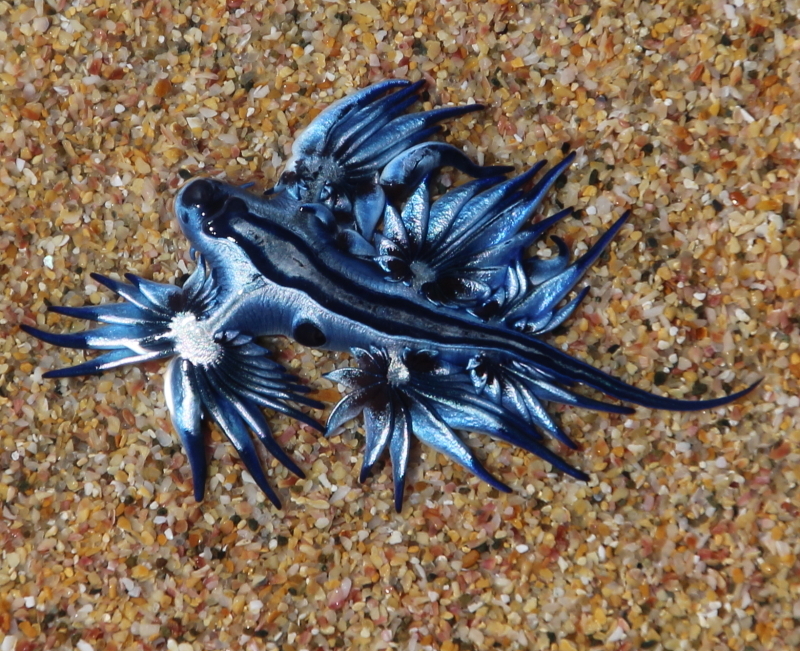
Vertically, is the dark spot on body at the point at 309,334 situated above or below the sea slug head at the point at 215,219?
below

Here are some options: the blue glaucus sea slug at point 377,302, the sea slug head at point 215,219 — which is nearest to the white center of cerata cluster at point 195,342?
the blue glaucus sea slug at point 377,302

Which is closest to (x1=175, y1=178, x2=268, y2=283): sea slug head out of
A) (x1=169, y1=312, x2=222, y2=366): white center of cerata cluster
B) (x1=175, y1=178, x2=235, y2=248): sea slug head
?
(x1=175, y1=178, x2=235, y2=248): sea slug head

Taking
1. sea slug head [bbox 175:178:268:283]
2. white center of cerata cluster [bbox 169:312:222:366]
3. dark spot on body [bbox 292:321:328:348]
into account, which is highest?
sea slug head [bbox 175:178:268:283]

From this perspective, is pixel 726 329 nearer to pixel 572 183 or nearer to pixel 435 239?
pixel 572 183

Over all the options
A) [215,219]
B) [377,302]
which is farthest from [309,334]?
[215,219]

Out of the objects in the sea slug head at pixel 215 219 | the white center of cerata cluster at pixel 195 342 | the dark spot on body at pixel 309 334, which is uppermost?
the sea slug head at pixel 215 219

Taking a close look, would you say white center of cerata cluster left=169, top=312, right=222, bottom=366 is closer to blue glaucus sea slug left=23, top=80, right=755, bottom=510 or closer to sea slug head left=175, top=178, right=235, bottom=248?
blue glaucus sea slug left=23, top=80, right=755, bottom=510

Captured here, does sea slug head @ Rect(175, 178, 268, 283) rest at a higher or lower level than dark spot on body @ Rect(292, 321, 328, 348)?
higher

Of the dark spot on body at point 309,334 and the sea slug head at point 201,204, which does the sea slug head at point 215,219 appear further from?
the dark spot on body at point 309,334
